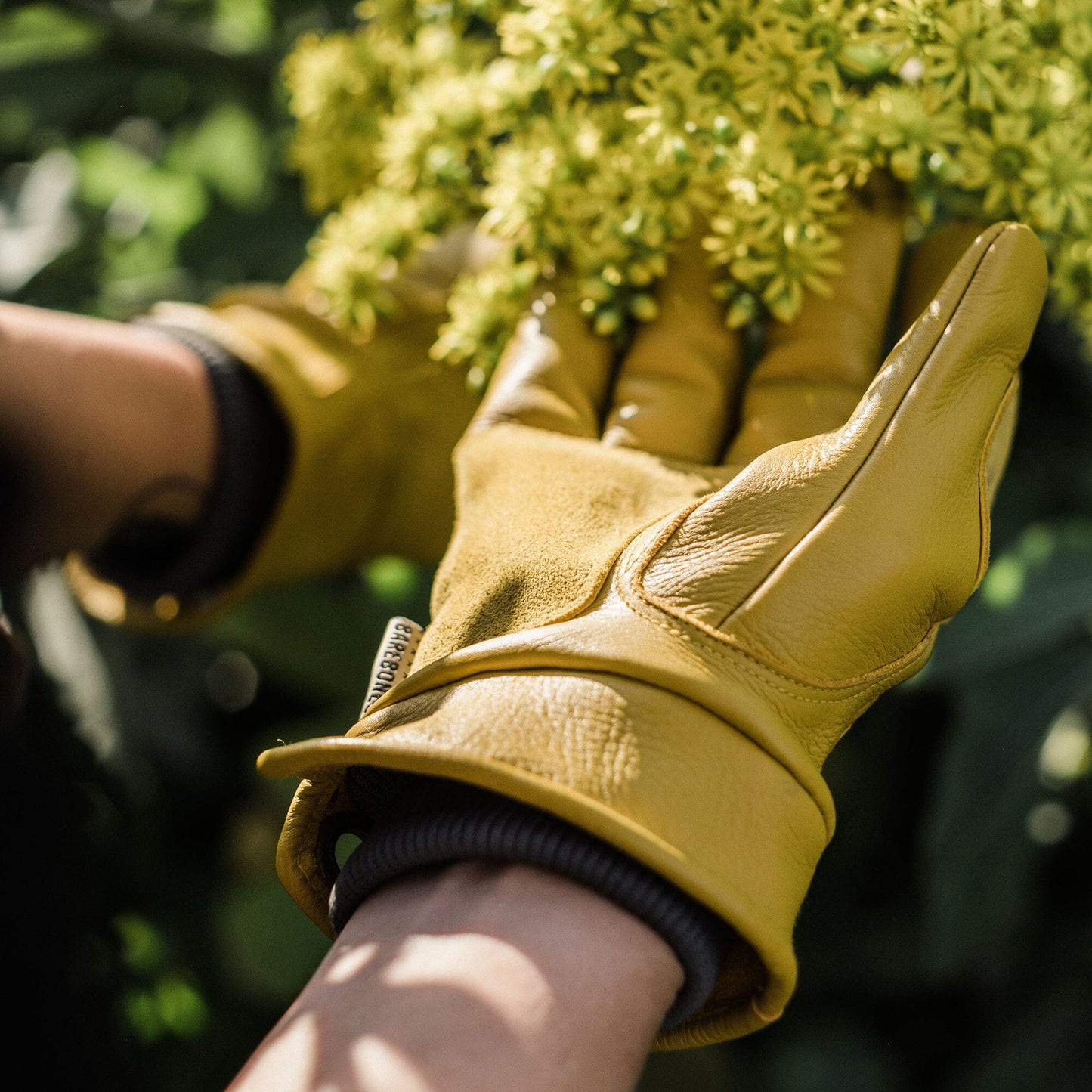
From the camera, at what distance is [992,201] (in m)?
0.65

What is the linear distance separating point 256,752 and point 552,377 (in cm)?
110

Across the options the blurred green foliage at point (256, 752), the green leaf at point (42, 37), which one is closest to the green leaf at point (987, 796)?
the blurred green foliage at point (256, 752)

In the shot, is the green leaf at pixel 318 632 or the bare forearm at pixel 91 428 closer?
the bare forearm at pixel 91 428

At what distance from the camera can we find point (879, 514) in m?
0.57

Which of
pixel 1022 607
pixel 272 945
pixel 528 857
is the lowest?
pixel 272 945

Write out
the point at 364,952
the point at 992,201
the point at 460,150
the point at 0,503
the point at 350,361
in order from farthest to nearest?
the point at 350,361 < the point at 0,503 < the point at 460,150 < the point at 992,201 < the point at 364,952

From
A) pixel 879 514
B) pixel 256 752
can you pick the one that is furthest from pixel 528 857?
pixel 256 752

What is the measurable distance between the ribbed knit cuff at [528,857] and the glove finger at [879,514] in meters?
0.14

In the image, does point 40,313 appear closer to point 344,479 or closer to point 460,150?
point 344,479

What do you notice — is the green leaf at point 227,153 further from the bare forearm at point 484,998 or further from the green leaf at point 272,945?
the bare forearm at point 484,998

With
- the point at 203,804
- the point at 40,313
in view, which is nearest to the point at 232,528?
the point at 40,313

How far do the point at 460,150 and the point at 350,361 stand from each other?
1.03 feet

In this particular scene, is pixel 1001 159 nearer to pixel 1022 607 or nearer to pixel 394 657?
pixel 394 657

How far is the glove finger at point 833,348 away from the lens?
0.68 meters
